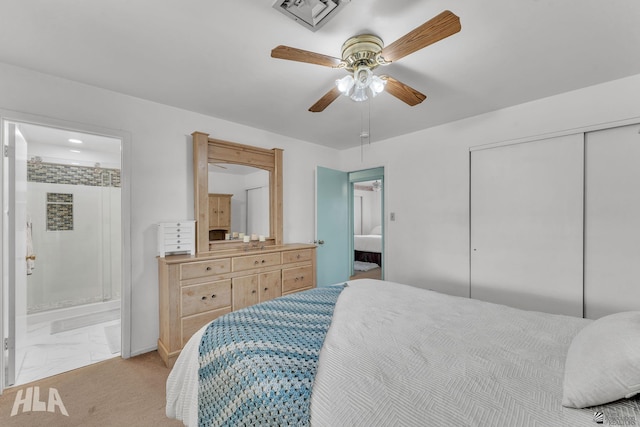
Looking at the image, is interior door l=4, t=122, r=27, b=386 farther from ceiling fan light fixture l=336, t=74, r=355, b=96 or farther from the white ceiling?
ceiling fan light fixture l=336, t=74, r=355, b=96

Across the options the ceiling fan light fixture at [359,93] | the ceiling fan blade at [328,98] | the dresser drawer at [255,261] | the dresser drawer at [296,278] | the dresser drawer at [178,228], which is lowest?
the dresser drawer at [296,278]

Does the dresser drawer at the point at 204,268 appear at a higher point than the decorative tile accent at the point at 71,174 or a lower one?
lower

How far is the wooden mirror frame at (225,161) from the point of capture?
2.69 m

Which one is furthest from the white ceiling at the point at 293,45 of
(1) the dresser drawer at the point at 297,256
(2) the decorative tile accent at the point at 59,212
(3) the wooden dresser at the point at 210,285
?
(2) the decorative tile accent at the point at 59,212

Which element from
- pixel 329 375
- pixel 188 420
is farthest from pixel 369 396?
pixel 188 420

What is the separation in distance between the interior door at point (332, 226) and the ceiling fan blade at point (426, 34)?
7.52 ft

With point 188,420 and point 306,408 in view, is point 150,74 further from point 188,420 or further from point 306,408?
point 306,408

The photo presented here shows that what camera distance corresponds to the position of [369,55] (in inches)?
61.6

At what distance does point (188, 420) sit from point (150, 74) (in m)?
2.33

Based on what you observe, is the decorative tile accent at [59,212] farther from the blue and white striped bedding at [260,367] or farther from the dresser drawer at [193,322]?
the blue and white striped bedding at [260,367]

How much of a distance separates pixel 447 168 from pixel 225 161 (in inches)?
102

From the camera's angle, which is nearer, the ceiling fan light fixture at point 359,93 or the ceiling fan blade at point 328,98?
the ceiling fan light fixture at point 359,93

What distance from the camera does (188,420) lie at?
123cm

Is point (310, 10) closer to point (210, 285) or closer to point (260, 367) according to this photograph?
point (260, 367)
